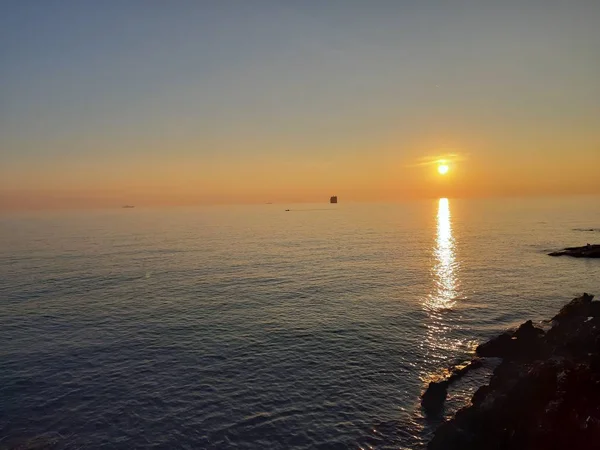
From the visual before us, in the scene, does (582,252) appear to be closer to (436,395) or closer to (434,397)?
(436,395)

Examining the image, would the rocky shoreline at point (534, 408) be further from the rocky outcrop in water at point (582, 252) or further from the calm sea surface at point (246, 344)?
the rocky outcrop in water at point (582, 252)

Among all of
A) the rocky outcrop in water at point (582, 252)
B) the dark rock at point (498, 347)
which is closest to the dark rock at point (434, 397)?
the dark rock at point (498, 347)

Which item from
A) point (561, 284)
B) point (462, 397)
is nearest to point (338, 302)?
point (462, 397)

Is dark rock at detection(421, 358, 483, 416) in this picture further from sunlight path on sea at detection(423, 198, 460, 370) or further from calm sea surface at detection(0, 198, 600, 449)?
sunlight path on sea at detection(423, 198, 460, 370)

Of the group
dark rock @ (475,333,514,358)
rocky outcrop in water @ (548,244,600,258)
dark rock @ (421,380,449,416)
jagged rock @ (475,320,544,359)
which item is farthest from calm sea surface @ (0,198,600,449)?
rocky outcrop in water @ (548,244,600,258)

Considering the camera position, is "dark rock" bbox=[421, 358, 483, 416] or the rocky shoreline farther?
"dark rock" bbox=[421, 358, 483, 416]

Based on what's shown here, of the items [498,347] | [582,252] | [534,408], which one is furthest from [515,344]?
[582,252]
